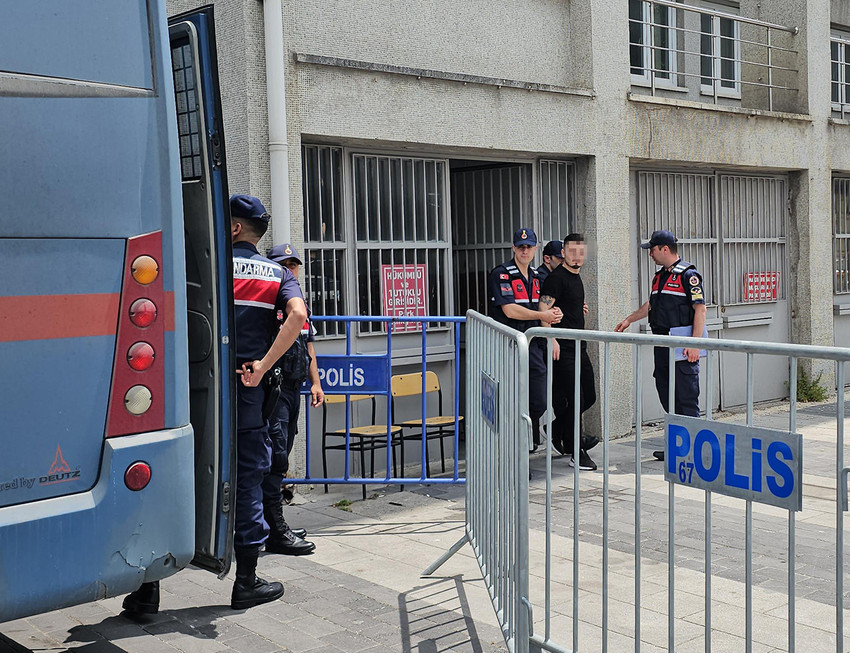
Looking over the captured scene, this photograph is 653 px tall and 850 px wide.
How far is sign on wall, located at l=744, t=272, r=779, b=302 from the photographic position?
39.5 feet

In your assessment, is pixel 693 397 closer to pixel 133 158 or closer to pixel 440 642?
pixel 440 642

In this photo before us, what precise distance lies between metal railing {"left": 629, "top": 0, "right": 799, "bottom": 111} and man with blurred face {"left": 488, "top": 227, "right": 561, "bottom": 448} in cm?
337

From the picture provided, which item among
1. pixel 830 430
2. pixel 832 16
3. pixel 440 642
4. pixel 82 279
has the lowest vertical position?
pixel 440 642

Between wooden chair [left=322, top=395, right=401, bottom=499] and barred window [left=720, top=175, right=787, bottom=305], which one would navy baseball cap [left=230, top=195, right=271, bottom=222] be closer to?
wooden chair [left=322, top=395, right=401, bottom=499]

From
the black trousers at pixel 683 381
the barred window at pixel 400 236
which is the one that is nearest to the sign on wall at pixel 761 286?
the barred window at pixel 400 236

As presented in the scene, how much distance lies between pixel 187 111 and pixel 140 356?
134 cm

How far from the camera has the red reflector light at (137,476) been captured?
3668mm

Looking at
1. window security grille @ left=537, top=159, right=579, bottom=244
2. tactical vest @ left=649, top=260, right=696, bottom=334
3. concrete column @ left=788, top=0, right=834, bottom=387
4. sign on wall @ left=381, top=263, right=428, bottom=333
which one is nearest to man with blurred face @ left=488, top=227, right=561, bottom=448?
sign on wall @ left=381, top=263, right=428, bottom=333

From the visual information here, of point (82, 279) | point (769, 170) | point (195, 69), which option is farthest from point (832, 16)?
point (82, 279)

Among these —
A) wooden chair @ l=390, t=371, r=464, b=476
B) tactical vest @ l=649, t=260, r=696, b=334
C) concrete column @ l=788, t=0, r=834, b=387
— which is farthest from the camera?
concrete column @ l=788, t=0, r=834, b=387

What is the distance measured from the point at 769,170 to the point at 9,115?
34.3 feet

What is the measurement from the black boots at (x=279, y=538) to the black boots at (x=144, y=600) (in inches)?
46.2

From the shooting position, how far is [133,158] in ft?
12.1

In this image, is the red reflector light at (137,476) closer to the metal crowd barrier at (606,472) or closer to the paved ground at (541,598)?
the paved ground at (541,598)
